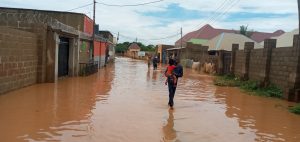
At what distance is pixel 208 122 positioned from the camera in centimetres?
968

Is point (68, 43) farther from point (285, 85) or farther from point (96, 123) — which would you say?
point (96, 123)

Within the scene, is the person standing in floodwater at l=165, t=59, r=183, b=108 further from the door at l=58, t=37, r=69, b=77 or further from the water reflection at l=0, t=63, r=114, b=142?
the door at l=58, t=37, r=69, b=77

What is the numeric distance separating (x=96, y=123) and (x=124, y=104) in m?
3.44

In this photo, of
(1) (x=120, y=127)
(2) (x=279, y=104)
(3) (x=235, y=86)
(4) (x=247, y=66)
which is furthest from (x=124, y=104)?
(4) (x=247, y=66)

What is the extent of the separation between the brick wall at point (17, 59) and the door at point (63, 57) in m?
4.63

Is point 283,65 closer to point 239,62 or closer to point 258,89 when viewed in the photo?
point 258,89

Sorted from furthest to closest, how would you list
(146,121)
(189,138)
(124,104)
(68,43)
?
Answer: (68,43) → (124,104) → (146,121) → (189,138)

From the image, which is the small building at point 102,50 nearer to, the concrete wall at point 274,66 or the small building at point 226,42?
the small building at point 226,42

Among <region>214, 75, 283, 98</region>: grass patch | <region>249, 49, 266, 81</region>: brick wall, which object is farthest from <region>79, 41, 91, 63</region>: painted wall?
<region>249, 49, 266, 81</region>: brick wall

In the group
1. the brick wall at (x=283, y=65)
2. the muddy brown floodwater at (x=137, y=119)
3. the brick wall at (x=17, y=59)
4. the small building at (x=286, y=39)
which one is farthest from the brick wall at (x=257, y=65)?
the brick wall at (x=17, y=59)

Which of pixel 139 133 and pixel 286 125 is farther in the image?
pixel 286 125

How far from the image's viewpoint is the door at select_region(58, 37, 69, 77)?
22484 millimetres

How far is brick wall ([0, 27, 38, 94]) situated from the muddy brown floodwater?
76 centimetres

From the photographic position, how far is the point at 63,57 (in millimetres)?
23234
